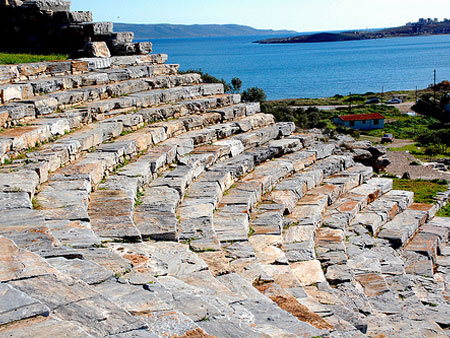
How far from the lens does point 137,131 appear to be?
959 cm

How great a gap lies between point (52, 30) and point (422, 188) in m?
11.2

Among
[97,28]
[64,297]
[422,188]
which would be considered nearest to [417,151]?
[422,188]

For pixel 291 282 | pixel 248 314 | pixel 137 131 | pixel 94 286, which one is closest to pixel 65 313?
pixel 94 286

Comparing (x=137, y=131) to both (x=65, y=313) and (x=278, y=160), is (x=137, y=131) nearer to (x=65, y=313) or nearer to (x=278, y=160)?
(x=278, y=160)

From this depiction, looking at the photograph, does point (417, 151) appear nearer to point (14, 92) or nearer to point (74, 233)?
point (14, 92)

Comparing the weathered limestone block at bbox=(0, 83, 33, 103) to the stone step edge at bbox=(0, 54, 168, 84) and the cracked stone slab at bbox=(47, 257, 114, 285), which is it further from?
the cracked stone slab at bbox=(47, 257, 114, 285)

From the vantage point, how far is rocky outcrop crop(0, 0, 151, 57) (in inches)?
521

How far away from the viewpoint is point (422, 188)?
14.5 metres

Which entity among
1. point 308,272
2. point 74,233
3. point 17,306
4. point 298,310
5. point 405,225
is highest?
point 17,306

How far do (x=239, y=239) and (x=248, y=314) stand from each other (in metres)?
2.43

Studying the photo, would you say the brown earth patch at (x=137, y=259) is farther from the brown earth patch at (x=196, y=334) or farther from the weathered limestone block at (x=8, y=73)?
the weathered limestone block at (x=8, y=73)

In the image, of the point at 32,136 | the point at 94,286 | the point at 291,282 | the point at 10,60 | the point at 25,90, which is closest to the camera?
the point at 94,286

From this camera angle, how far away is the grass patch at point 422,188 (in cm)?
1315

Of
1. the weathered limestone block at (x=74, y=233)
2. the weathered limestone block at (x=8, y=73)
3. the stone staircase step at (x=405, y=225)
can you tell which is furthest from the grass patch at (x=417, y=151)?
the weathered limestone block at (x=74, y=233)
